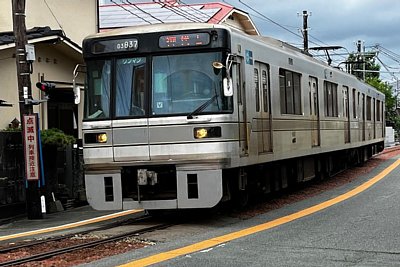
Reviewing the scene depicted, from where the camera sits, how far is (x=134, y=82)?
435 inches

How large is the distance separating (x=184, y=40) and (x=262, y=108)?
259 cm

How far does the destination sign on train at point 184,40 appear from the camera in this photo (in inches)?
424

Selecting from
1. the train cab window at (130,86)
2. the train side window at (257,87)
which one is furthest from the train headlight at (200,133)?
the train side window at (257,87)

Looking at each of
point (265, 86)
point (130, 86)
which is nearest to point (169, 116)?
point (130, 86)

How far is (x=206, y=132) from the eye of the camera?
10586mm

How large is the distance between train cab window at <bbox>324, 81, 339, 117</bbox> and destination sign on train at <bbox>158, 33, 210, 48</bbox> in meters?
8.35

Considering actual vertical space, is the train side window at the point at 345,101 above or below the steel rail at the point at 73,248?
above

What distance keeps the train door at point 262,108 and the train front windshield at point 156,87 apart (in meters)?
1.79

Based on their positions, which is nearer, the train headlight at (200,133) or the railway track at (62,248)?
the railway track at (62,248)

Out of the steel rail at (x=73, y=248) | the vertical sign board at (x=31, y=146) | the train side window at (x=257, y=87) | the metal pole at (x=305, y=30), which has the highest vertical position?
the metal pole at (x=305, y=30)

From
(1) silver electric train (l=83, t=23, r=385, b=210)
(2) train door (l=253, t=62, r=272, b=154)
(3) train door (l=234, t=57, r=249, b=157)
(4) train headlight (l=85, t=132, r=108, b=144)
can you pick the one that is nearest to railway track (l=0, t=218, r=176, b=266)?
(1) silver electric train (l=83, t=23, r=385, b=210)

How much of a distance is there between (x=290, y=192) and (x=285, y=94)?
318 centimetres

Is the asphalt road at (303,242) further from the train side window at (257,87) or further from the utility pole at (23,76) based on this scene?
the utility pole at (23,76)

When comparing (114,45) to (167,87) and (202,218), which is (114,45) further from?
(202,218)
